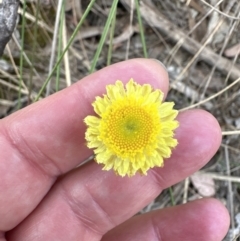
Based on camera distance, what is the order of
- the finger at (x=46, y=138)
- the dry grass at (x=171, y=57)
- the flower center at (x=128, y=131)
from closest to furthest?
the flower center at (x=128, y=131)
the finger at (x=46, y=138)
the dry grass at (x=171, y=57)

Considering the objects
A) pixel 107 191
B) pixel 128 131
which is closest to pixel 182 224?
pixel 107 191

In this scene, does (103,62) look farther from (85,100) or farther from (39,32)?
(85,100)

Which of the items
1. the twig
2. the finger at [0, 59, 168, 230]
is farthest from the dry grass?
the finger at [0, 59, 168, 230]

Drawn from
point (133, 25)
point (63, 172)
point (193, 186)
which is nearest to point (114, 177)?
point (63, 172)

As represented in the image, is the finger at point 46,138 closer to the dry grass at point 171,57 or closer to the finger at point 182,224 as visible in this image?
the finger at point 182,224

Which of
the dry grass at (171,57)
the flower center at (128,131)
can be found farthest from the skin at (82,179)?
the dry grass at (171,57)

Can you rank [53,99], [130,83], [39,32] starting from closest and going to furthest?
1. [130,83]
2. [53,99]
3. [39,32]

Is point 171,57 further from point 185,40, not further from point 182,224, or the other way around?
point 182,224
